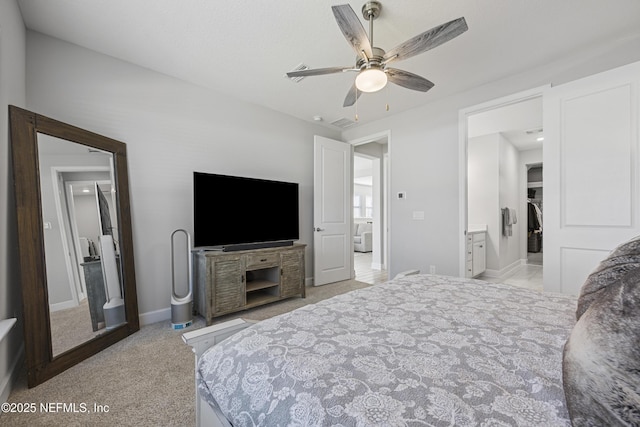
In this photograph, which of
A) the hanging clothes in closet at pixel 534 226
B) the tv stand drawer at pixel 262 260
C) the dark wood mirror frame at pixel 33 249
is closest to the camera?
the dark wood mirror frame at pixel 33 249

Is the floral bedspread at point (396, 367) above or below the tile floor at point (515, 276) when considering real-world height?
above

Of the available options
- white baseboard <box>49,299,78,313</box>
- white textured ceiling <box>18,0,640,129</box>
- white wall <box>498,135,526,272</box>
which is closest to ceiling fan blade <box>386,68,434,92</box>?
white textured ceiling <box>18,0,640,129</box>

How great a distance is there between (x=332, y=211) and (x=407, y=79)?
2404mm

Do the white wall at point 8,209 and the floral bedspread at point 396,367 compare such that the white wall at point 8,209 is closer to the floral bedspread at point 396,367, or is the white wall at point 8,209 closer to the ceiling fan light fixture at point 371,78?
the floral bedspread at point 396,367

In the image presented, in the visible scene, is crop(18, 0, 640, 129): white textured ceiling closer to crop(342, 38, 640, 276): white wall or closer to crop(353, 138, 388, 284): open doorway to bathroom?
crop(342, 38, 640, 276): white wall

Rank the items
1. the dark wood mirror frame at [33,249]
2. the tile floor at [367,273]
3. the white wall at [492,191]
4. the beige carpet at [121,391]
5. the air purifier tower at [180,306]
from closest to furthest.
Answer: the beige carpet at [121,391] < the dark wood mirror frame at [33,249] < the air purifier tower at [180,306] < the tile floor at [367,273] < the white wall at [492,191]

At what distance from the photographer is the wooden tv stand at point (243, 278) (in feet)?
8.72

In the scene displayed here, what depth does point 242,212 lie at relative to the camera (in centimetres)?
305

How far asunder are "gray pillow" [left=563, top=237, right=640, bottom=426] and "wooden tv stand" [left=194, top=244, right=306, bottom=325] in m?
2.64

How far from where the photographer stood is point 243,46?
2320 millimetres

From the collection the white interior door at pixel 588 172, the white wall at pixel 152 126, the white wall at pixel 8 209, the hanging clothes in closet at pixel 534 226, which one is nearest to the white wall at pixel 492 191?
the hanging clothes in closet at pixel 534 226

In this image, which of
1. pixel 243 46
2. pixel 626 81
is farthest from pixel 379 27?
pixel 626 81

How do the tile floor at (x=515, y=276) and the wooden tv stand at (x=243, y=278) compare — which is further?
the tile floor at (x=515, y=276)

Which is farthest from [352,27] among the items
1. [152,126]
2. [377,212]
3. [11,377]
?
[377,212]
